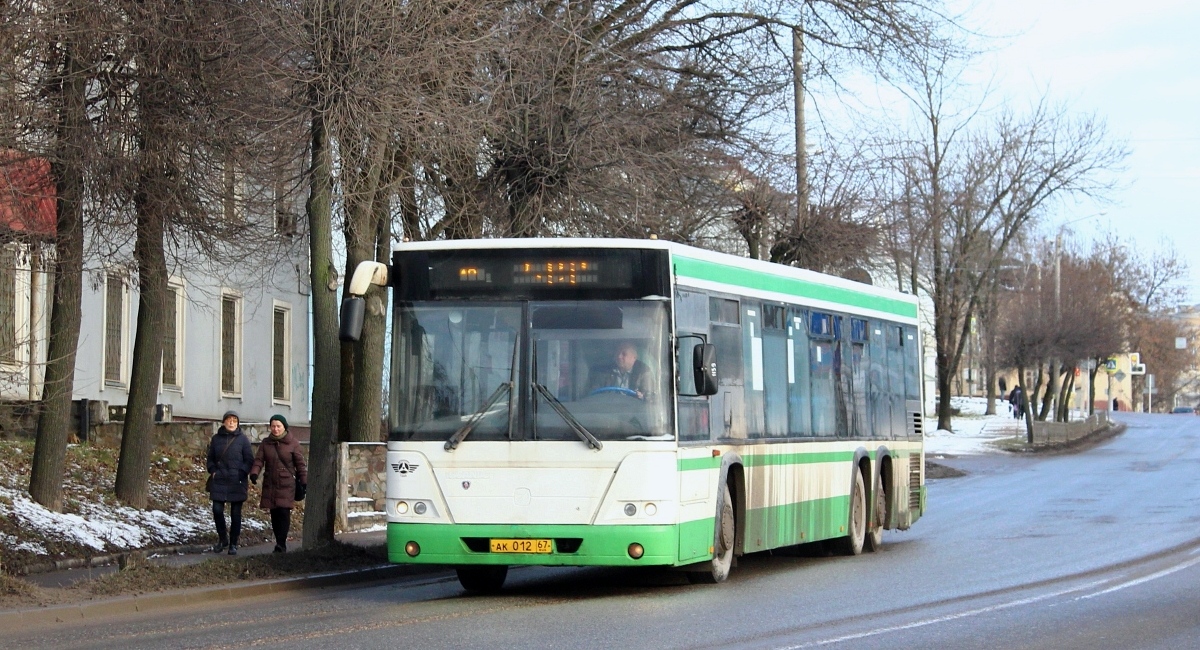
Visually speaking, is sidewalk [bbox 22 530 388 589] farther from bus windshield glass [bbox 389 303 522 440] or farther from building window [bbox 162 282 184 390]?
building window [bbox 162 282 184 390]

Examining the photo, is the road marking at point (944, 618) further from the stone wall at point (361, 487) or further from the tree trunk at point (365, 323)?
the stone wall at point (361, 487)

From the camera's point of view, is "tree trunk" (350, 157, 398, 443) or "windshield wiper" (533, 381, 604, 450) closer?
"windshield wiper" (533, 381, 604, 450)

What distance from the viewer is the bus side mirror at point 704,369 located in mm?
13695

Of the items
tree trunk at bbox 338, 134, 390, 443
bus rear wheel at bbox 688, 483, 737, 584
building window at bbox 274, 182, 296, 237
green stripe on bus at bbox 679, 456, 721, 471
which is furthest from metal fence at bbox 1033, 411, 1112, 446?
green stripe on bus at bbox 679, 456, 721, 471

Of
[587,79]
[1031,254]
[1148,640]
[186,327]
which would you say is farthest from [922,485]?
[1031,254]

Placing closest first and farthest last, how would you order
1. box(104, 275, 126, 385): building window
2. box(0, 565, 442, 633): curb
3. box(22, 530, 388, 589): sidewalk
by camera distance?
box(0, 565, 442, 633): curb → box(22, 530, 388, 589): sidewalk → box(104, 275, 126, 385): building window

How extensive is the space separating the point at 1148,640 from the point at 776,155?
18.6 meters

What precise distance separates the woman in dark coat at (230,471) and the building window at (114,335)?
10944mm

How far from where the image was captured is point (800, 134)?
3009cm

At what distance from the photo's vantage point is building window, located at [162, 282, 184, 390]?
30578 mm

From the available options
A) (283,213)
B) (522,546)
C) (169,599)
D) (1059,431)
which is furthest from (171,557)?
(1059,431)

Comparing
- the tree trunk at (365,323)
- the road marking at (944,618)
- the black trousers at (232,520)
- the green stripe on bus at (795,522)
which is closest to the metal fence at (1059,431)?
the tree trunk at (365,323)

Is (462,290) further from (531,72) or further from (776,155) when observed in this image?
(776,155)

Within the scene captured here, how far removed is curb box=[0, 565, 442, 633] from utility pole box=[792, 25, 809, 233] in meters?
12.6
